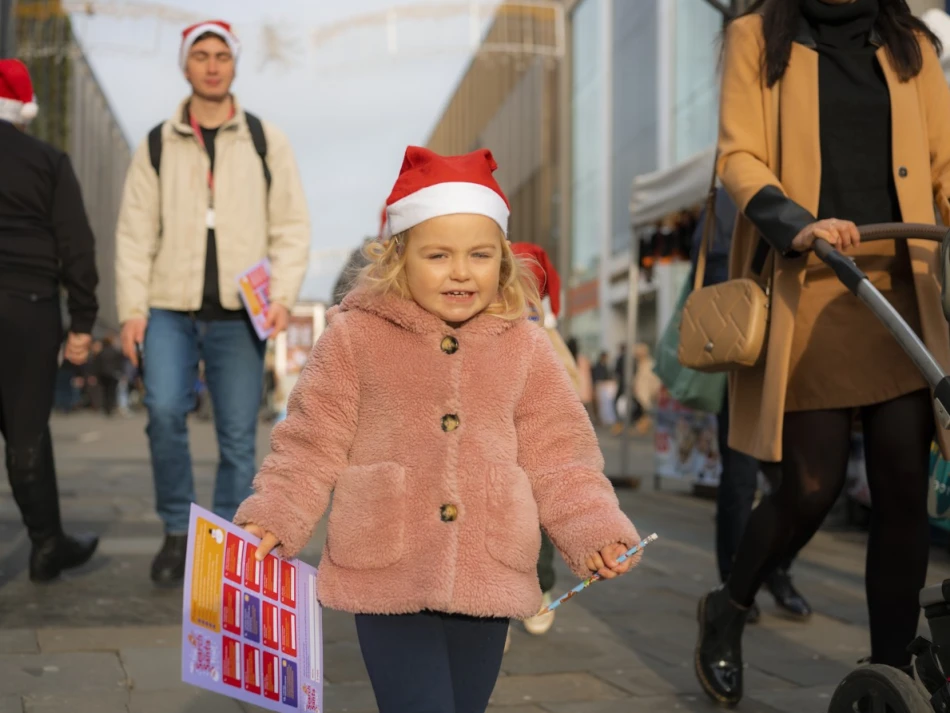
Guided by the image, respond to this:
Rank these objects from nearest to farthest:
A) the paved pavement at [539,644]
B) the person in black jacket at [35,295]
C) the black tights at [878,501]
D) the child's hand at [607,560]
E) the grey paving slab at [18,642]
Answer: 1. the child's hand at [607,560]
2. the black tights at [878,501]
3. the paved pavement at [539,644]
4. the grey paving slab at [18,642]
5. the person in black jacket at [35,295]

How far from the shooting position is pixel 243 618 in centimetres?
233

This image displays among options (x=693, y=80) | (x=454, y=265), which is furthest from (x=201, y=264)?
(x=693, y=80)

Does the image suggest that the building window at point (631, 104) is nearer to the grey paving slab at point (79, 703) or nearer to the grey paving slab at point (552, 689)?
the grey paving slab at point (552, 689)

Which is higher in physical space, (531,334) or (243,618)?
(531,334)

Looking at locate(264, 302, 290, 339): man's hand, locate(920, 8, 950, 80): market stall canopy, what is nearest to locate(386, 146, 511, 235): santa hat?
locate(264, 302, 290, 339): man's hand

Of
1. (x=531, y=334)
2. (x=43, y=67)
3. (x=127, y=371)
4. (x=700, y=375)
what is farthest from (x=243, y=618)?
(x=43, y=67)

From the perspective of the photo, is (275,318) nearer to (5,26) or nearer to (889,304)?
(889,304)

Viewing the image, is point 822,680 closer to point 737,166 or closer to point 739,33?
point 737,166

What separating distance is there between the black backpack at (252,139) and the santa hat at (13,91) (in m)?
0.45

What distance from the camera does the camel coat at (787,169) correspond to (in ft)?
10.8

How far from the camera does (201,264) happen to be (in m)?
5.23

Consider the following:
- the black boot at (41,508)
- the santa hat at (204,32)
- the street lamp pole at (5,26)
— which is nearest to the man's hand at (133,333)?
the black boot at (41,508)

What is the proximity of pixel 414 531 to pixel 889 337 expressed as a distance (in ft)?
4.69

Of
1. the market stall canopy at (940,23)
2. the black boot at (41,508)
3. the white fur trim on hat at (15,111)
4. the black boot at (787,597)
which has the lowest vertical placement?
the black boot at (787,597)
